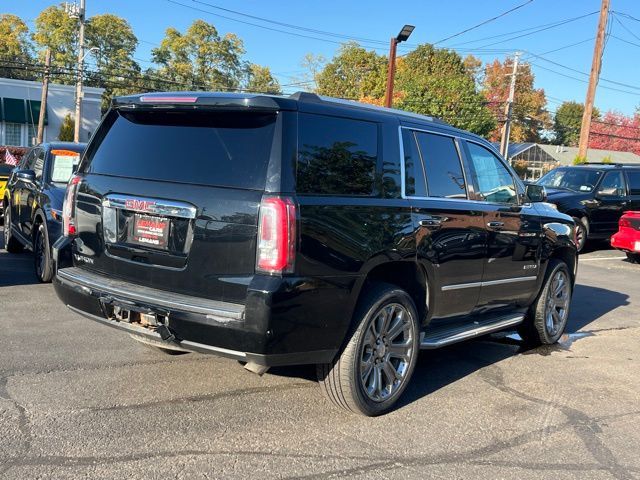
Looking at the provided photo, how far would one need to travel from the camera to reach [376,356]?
4.25 metres

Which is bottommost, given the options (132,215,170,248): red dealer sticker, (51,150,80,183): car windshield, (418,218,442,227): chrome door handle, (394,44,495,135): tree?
(132,215,170,248): red dealer sticker

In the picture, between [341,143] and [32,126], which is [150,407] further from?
[32,126]

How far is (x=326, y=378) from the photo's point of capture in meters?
4.10

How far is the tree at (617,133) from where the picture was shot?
78688mm

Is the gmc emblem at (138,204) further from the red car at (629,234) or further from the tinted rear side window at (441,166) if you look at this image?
the red car at (629,234)

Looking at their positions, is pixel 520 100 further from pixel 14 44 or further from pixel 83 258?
pixel 83 258

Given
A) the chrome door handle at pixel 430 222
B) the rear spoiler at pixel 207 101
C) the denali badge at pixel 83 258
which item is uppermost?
the rear spoiler at pixel 207 101

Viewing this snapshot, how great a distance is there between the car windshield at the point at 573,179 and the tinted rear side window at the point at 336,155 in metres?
11.8

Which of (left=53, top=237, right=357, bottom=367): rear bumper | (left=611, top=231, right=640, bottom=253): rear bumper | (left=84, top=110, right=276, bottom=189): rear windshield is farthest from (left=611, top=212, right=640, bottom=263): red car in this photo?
(left=84, top=110, right=276, bottom=189): rear windshield

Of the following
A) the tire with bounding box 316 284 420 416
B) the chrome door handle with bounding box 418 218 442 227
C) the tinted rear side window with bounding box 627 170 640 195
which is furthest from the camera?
the tinted rear side window with bounding box 627 170 640 195

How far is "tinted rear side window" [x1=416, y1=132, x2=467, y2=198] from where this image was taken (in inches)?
186

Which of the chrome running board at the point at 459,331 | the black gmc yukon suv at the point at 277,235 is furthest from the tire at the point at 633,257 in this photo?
the black gmc yukon suv at the point at 277,235

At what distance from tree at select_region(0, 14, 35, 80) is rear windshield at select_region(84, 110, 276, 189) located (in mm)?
63590

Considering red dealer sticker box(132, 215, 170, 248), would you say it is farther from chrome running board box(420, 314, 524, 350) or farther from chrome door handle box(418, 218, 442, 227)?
chrome running board box(420, 314, 524, 350)
